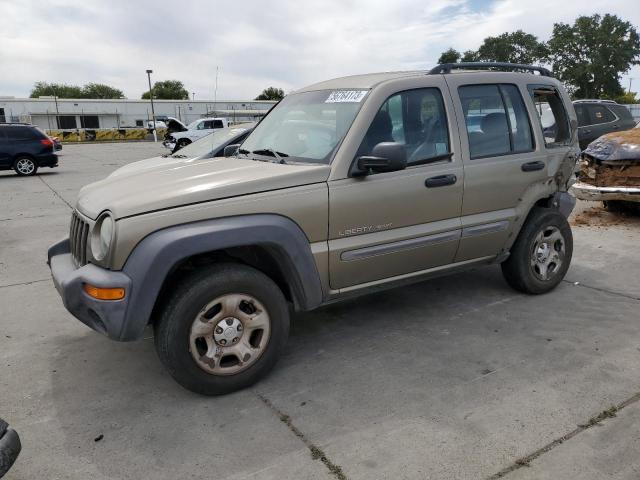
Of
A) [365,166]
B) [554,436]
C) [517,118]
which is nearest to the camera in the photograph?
[554,436]

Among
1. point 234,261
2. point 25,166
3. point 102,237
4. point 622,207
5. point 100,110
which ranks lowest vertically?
point 25,166

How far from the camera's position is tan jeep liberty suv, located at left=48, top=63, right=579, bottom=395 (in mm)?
2900

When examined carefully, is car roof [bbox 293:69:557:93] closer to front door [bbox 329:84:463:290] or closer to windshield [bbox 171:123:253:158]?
front door [bbox 329:84:463:290]

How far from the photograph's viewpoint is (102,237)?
9.58 ft

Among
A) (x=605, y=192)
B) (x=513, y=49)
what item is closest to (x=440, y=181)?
(x=605, y=192)

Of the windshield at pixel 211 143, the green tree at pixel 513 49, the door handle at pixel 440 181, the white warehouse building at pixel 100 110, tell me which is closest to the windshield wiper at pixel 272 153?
the door handle at pixel 440 181

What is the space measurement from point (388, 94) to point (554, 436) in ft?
7.71

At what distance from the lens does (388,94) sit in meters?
3.63

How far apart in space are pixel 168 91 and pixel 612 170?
10153 centimetres

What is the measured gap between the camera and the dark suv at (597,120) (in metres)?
12.0

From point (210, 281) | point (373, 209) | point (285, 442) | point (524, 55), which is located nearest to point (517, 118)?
point (373, 209)

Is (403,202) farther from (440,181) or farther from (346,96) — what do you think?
(346,96)

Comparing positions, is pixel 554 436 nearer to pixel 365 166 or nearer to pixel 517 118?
pixel 365 166

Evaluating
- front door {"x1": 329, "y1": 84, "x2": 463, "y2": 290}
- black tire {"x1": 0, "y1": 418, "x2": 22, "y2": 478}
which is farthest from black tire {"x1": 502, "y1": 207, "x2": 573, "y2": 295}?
black tire {"x1": 0, "y1": 418, "x2": 22, "y2": 478}
